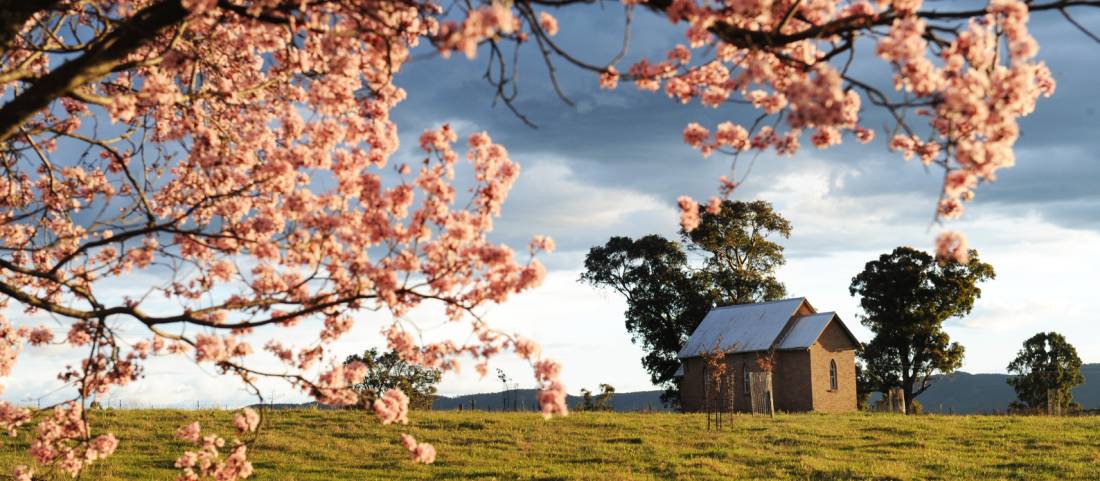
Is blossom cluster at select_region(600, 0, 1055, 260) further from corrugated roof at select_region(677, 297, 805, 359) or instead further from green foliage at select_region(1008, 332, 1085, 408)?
green foliage at select_region(1008, 332, 1085, 408)

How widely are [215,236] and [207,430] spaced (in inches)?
836

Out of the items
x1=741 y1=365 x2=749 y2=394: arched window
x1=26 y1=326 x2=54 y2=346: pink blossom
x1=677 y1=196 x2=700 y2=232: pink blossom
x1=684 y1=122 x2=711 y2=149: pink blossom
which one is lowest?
x1=741 y1=365 x2=749 y2=394: arched window

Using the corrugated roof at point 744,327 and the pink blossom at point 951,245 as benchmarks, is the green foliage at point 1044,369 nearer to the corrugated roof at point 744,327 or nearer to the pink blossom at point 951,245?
the corrugated roof at point 744,327

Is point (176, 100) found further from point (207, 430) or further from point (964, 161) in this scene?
point (207, 430)

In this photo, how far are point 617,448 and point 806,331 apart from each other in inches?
984

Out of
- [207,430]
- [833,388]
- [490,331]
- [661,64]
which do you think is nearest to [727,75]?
[661,64]

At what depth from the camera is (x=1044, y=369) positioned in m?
67.5

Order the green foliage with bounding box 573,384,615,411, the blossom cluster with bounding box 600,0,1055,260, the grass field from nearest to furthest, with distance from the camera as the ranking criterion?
1. the blossom cluster with bounding box 600,0,1055,260
2. the grass field
3. the green foliage with bounding box 573,384,615,411

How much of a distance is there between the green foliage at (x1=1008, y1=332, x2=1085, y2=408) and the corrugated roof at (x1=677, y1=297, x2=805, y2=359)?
31246mm

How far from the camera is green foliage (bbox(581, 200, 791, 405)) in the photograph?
5409 cm

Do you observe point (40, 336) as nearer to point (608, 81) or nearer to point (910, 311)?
point (608, 81)

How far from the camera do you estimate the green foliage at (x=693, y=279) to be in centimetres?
5409

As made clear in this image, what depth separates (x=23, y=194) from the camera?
413 inches

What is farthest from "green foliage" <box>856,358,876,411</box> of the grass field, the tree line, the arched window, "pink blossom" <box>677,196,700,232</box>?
"pink blossom" <box>677,196,700,232</box>
